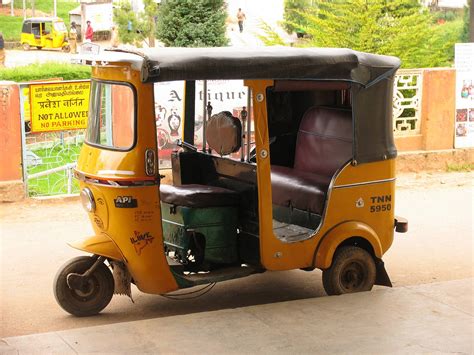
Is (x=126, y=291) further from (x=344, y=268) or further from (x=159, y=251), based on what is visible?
(x=344, y=268)

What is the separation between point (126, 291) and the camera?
24.3 ft

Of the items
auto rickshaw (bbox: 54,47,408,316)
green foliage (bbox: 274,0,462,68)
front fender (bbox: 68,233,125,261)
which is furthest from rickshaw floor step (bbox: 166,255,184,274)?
green foliage (bbox: 274,0,462,68)

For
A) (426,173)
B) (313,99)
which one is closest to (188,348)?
(313,99)

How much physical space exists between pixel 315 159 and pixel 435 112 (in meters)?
6.82

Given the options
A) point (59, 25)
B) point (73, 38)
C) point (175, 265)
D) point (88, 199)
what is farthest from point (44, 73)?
point (73, 38)

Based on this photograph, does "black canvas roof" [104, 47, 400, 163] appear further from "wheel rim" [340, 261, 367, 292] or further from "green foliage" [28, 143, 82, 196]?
"green foliage" [28, 143, 82, 196]

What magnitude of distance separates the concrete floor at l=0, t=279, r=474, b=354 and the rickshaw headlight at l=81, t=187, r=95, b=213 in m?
1.02

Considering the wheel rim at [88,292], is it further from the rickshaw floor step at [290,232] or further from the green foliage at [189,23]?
the green foliage at [189,23]

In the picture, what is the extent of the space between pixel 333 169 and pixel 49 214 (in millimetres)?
4694

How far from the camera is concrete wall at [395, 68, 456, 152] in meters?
14.6

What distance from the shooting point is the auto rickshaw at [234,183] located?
7.07m

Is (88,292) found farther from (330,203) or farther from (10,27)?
(10,27)

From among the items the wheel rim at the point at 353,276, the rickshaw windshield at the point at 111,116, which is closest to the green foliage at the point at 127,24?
the rickshaw windshield at the point at 111,116

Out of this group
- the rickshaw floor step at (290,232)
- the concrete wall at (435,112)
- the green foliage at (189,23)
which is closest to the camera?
the rickshaw floor step at (290,232)
